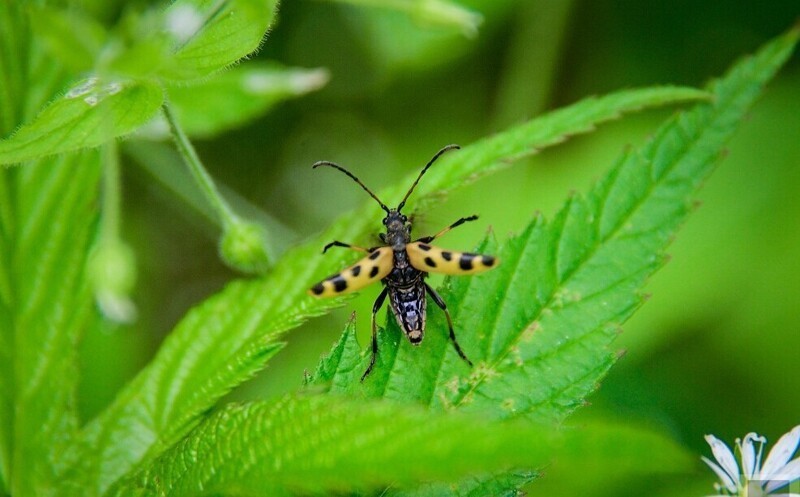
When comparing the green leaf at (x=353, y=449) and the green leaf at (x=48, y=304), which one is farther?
the green leaf at (x=48, y=304)

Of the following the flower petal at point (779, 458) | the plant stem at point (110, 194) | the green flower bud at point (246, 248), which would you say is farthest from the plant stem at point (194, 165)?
the flower petal at point (779, 458)

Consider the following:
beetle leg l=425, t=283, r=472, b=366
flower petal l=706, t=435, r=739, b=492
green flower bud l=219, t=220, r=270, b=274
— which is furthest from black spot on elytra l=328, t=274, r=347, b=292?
flower petal l=706, t=435, r=739, b=492

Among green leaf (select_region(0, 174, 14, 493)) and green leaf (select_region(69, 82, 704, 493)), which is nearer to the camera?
green leaf (select_region(69, 82, 704, 493))

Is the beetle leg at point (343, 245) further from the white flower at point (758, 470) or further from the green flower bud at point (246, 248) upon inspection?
the white flower at point (758, 470)

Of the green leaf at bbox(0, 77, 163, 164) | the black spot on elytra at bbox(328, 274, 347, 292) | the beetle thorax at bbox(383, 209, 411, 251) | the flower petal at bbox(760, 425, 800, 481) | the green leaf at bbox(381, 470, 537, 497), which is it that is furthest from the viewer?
the beetle thorax at bbox(383, 209, 411, 251)

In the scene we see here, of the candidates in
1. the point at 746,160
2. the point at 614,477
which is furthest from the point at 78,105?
the point at 746,160

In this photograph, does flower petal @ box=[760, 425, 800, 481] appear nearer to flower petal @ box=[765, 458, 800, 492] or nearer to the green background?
flower petal @ box=[765, 458, 800, 492]
